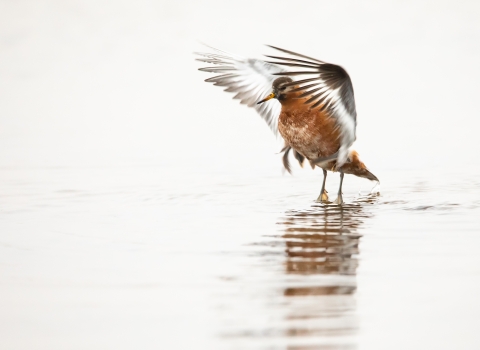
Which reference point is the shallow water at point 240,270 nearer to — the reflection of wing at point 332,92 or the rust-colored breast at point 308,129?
the rust-colored breast at point 308,129

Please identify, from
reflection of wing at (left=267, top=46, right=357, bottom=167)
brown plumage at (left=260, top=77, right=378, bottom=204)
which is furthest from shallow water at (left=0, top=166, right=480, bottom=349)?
reflection of wing at (left=267, top=46, right=357, bottom=167)

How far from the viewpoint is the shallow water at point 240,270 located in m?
4.88

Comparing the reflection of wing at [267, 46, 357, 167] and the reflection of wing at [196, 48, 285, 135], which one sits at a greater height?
the reflection of wing at [196, 48, 285, 135]

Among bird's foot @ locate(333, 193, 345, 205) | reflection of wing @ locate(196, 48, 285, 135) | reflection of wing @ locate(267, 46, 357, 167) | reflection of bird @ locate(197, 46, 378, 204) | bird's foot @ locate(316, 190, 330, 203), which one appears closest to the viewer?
reflection of wing @ locate(267, 46, 357, 167)

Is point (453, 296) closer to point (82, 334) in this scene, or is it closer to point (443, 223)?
point (82, 334)

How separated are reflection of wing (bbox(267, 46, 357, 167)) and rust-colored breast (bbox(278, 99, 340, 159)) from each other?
9 centimetres

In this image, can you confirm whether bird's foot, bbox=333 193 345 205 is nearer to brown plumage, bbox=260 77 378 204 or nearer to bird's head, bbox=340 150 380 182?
brown plumage, bbox=260 77 378 204

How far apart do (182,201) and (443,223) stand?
2.98 metres

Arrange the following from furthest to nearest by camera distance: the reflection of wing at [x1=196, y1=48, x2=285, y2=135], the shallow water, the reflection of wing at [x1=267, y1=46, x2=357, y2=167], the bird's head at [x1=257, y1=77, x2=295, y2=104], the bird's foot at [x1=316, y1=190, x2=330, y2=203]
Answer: the reflection of wing at [x1=196, y1=48, x2=285, y2=135], the bird's head at [x1=257, y1=77, x2=295, y2=104], the bird's foot at [x1=316, y1=190, x2=330, y2=203], the reflection of wing at [x1=267, y1=46, x2=357, y2=167], the shallow water

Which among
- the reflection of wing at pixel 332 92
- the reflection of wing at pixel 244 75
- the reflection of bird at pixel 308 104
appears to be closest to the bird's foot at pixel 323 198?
the reflection of bird at pixel 308 104

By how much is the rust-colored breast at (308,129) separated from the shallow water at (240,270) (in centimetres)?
59

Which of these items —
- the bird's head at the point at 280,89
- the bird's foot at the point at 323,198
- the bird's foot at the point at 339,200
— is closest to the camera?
the bird's foot at the point at 339,200

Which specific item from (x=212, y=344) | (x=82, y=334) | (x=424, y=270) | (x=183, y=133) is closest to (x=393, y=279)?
(x=424, y=270)

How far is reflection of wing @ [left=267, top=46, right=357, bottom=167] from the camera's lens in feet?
28.6
